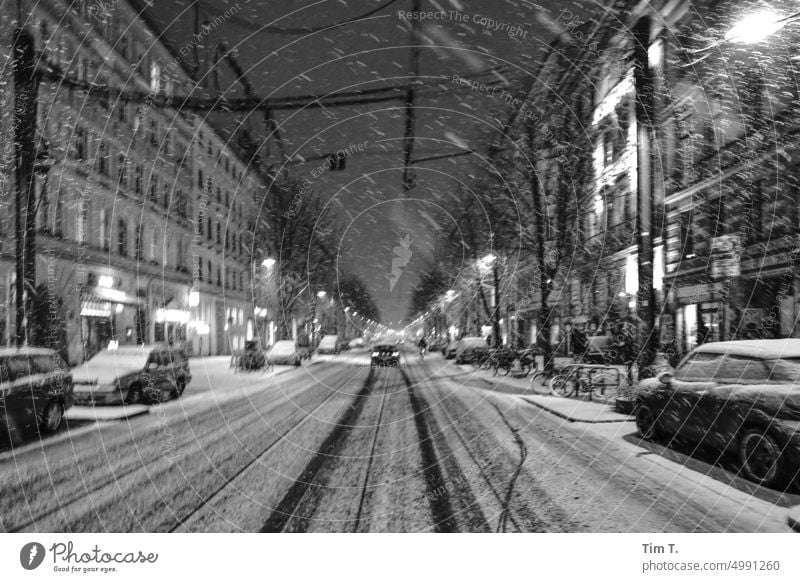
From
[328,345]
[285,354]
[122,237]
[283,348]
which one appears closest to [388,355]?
[328,345]

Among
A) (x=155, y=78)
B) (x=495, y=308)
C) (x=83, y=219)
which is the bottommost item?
(x=495, y=308)

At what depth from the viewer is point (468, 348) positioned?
8086mm

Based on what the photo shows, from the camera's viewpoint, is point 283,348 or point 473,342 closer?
point 283,348

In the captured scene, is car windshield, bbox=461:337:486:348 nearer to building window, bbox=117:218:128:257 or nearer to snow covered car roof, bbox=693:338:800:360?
snow covered car roof, bbox=693:338:800:360

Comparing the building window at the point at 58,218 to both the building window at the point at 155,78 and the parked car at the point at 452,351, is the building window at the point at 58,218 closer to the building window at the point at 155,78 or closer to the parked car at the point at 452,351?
the building window at the point at 155,78

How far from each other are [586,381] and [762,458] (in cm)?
391

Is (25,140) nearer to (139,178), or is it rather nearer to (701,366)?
(139,178)

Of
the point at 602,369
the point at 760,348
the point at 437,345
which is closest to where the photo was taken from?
the point at 760,348

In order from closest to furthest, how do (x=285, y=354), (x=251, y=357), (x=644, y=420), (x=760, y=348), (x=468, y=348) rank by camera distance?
1. (x=760, y=348)
2. (x=251, y=357)
3. (x=644, y=420)
4. (x=285, y=354)
5. (x=468, y=348)

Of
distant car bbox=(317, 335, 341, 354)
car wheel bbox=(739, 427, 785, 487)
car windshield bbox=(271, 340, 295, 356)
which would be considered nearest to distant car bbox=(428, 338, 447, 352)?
distant car bbox=(317, 335, 341, 354)

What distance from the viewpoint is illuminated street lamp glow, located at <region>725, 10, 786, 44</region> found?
4.50 metres

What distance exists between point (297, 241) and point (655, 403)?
490cm

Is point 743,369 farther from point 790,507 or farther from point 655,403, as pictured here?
point 655,403

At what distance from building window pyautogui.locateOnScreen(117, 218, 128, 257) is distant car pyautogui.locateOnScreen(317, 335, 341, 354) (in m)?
4.35
